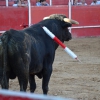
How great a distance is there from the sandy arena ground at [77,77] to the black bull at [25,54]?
0.60 meters

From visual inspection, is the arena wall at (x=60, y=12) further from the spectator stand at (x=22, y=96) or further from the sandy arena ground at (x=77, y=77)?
the spectator stand at (x=22, y=96)

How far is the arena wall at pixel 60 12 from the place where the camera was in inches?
478

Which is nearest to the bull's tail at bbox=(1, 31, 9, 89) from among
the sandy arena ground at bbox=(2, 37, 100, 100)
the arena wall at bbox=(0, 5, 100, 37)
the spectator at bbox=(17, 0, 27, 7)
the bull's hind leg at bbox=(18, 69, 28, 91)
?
the bull's hind leg at bbox=(18, 69, 28, 91)

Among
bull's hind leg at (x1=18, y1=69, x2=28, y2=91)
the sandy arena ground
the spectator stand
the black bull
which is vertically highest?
the spectator stand

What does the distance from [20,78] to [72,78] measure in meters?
2.62

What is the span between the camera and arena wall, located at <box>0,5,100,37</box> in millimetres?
12133

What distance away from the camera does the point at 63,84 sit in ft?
19.3

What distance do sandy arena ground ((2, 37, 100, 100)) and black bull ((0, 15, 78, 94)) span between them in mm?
604

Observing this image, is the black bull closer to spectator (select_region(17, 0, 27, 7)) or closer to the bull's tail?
the bull's tail

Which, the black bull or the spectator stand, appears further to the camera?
the black bull

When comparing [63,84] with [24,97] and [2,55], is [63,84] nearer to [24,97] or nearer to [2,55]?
[2,55]

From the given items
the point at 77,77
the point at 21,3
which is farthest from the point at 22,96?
the point at 21,3

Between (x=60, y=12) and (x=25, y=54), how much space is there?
952 centimetres

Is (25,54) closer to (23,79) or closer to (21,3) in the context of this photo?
(23,79)
